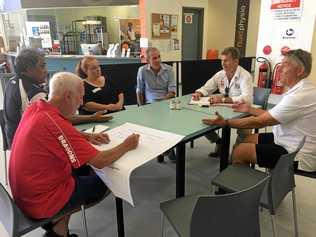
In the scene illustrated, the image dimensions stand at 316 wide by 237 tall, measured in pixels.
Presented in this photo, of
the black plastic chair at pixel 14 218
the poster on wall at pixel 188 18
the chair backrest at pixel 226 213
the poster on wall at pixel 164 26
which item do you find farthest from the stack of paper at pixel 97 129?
the poster on wall at pixel 188 18

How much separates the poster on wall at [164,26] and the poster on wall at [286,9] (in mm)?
2602

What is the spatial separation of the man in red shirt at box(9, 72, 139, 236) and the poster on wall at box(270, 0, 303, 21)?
3.73 m

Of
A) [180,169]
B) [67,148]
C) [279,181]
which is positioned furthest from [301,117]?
[67,148]

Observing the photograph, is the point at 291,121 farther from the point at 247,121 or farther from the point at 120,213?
the point at 120,213

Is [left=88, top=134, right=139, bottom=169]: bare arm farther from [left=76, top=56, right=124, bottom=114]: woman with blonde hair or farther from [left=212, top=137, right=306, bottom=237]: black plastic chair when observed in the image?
[left=76, top=56, right=124, bottom=114]: woman with blonde hair

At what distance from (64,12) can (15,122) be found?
7.24m

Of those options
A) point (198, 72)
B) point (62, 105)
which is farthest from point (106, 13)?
point (62, 105)

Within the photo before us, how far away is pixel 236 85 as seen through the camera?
2822 mm

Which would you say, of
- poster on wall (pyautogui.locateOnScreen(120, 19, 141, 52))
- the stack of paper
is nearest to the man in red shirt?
the stack of paper

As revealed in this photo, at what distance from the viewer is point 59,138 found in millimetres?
1259

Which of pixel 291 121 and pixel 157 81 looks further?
pixel 157 81

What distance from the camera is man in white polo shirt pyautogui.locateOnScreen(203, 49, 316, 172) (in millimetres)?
1812

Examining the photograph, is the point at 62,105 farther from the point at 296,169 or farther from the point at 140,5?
the point at 140,5

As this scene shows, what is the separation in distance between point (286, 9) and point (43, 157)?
4.16 meters
